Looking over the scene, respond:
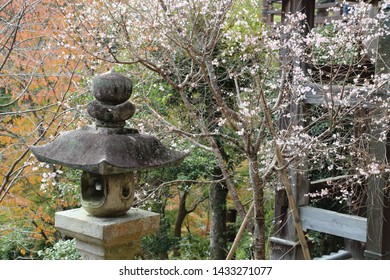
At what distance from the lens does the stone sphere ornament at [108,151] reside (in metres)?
3.13

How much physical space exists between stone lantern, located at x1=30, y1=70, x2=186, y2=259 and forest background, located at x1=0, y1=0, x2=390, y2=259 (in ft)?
5.61

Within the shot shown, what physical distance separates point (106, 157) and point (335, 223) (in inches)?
142

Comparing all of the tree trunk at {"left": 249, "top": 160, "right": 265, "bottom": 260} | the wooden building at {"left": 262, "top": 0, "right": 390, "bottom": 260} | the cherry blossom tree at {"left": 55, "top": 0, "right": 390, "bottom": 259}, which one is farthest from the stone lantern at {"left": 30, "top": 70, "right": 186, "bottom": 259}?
the wooden building at {"left": 262, "top": 0, "right": 390, "bottom": 260}

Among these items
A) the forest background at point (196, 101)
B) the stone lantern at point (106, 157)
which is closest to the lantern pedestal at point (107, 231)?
the stone lantern at point (106, 157)

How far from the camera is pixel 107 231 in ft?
10.3

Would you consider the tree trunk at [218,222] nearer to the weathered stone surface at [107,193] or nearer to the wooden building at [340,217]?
the wooden building at [340,217]

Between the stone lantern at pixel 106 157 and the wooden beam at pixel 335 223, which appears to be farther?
the wooden beam at pixel 335 223

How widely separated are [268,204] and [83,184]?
24.6 feet

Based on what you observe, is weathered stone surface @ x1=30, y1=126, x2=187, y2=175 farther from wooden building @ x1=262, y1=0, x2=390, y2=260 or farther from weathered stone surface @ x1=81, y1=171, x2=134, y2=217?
wooden building @ x1=262, y1=0, x2=390, y2=260

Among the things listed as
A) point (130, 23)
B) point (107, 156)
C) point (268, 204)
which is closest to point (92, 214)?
point (107, 156)

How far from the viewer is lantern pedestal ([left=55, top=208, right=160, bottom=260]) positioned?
10.3 ft

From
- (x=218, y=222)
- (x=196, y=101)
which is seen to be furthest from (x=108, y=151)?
(x=218, y=222)

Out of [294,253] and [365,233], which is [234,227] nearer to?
[294,253]

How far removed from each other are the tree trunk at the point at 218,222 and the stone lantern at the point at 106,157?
251 inches
